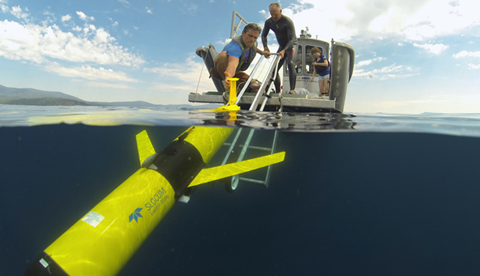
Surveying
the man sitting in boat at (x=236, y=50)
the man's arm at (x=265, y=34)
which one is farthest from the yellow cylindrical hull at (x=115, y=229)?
the man's arm at (x=265, y=34)

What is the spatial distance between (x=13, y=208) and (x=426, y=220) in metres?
16.6

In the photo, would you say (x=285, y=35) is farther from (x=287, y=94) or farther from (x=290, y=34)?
(x=287, y=94)

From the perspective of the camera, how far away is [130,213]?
2.42 metres

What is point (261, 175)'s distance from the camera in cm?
1050

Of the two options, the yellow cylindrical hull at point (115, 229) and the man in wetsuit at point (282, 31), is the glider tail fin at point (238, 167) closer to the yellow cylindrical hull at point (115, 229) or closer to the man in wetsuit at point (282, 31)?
the yellow cylindrical hull at point (115, 229)

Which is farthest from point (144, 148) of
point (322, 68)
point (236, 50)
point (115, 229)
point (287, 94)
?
point (322, 68)

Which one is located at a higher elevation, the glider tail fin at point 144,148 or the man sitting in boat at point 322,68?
the man sitting in boat at point 322,68

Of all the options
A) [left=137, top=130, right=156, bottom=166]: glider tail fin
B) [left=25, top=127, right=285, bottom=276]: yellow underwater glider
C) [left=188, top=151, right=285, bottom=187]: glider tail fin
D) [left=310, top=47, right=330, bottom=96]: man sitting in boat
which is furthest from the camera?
[left=310, top=47, right=330, bottom=96]: man sitting in boat

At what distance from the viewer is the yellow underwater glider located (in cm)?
200

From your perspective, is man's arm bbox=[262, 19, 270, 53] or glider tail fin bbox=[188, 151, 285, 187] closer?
glider tail fin bbox=[188, 151, 285, 187]

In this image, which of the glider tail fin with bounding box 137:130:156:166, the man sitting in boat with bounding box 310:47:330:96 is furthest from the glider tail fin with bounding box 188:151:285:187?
the man sitting in boat with bounding box 310:47:330:96

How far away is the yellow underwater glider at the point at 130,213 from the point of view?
6.57ft

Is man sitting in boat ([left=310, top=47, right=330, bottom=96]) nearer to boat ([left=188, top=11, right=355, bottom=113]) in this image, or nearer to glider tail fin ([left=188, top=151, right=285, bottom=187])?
boat ([left=188, top=11, right=355, bottom=113])

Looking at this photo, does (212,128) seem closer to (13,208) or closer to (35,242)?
(35,242)
